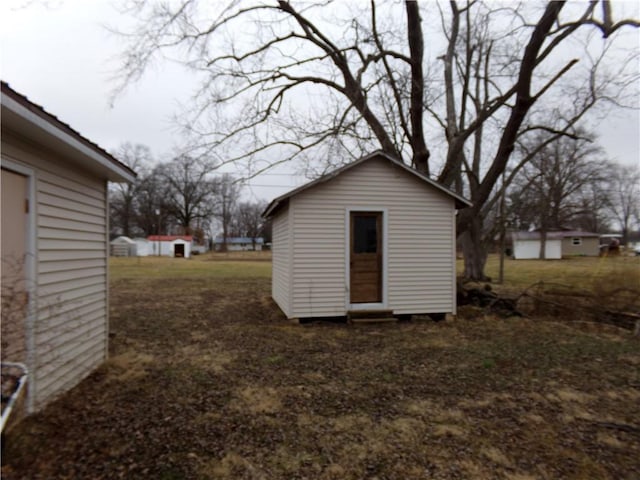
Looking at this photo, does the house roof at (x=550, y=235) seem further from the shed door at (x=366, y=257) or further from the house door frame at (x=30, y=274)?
the house door frame at (x=30, y=274)

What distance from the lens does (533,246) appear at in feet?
124

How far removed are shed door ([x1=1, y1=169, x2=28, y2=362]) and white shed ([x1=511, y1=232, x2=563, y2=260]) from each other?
41.2 metres

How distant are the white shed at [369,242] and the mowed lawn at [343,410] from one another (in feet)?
3.84

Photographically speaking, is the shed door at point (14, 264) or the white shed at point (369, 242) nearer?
the shed door at point (14, 264)

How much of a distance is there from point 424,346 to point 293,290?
2735 mm

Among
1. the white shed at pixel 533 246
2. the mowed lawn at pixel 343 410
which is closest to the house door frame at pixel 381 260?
the mowed lawn at pixel 343 410

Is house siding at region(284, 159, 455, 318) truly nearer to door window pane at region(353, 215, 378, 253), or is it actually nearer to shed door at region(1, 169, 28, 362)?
door window pane at region(353, 215, 378, 253)

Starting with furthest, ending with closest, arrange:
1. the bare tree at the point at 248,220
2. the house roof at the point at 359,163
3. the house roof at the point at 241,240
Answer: the house roof at the point at 241,240
the bare tree at the point at 248,220
the house roof at the point at 359,163

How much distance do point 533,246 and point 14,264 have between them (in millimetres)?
42413

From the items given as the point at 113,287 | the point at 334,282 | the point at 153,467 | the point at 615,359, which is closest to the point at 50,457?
the point at 153,467

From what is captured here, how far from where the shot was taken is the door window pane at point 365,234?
307 inches

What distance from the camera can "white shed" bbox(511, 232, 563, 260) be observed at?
3634cm

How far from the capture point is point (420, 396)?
397 centimetres

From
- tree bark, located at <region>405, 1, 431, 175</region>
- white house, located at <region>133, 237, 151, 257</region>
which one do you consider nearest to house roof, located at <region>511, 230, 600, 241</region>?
tree bark, located at <region>405, 1, 431, 175</region>
